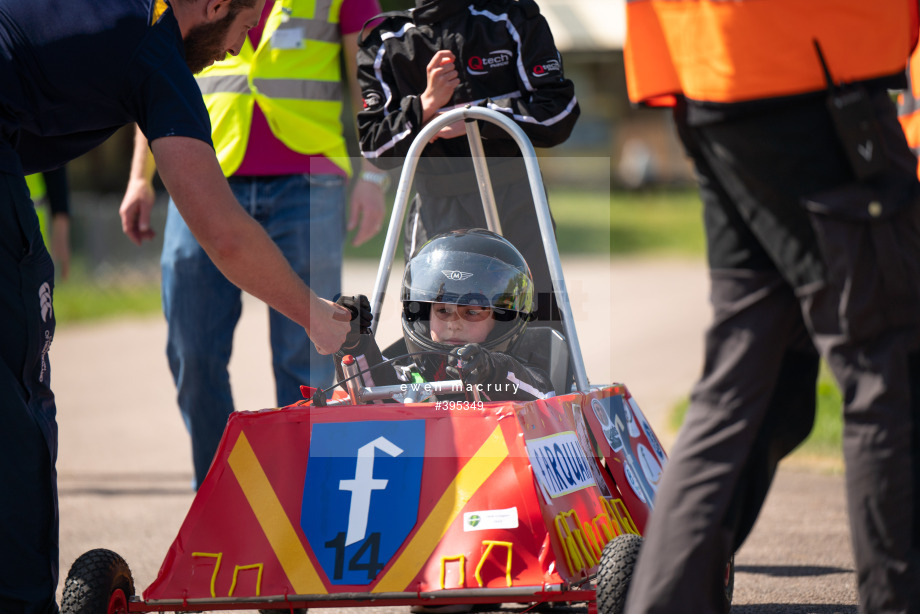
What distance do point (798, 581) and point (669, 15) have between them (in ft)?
7.56

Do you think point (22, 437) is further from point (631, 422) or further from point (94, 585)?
point (631, 422)

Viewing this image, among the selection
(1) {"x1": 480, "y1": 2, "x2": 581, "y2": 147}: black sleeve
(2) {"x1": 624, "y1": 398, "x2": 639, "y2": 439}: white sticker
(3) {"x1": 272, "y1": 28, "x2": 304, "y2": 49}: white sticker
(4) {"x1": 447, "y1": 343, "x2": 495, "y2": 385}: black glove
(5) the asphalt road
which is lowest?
(5) the asphalt road

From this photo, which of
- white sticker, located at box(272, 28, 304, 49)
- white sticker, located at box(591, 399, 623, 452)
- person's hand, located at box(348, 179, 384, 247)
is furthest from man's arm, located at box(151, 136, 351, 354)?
person's hand, located at box(348, 179, 384, 247)

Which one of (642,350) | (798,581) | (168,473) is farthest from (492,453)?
(642,350)

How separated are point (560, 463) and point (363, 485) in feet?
1.79

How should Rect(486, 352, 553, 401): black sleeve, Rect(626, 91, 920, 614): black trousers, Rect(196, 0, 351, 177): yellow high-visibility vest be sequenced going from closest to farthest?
Rect(626, 91, 920, 614): black trousers, Rect(486, 352, 553, 401): black sleeve, Rect(196, 0, 351, 177): yellow high-visibility vest

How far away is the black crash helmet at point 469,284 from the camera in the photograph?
3604 millimetres

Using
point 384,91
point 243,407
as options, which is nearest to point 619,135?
point 243,407

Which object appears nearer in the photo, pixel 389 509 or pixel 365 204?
pixel 389 509

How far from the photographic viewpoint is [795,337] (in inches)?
94.1

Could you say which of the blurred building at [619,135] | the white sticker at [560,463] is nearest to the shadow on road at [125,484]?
the white sticker at [560,463]

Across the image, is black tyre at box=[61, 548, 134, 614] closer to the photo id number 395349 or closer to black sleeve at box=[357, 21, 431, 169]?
the photo id number 395349

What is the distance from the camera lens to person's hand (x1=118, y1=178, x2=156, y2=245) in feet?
14.7

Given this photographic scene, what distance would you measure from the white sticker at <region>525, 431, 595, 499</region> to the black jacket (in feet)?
3.86
